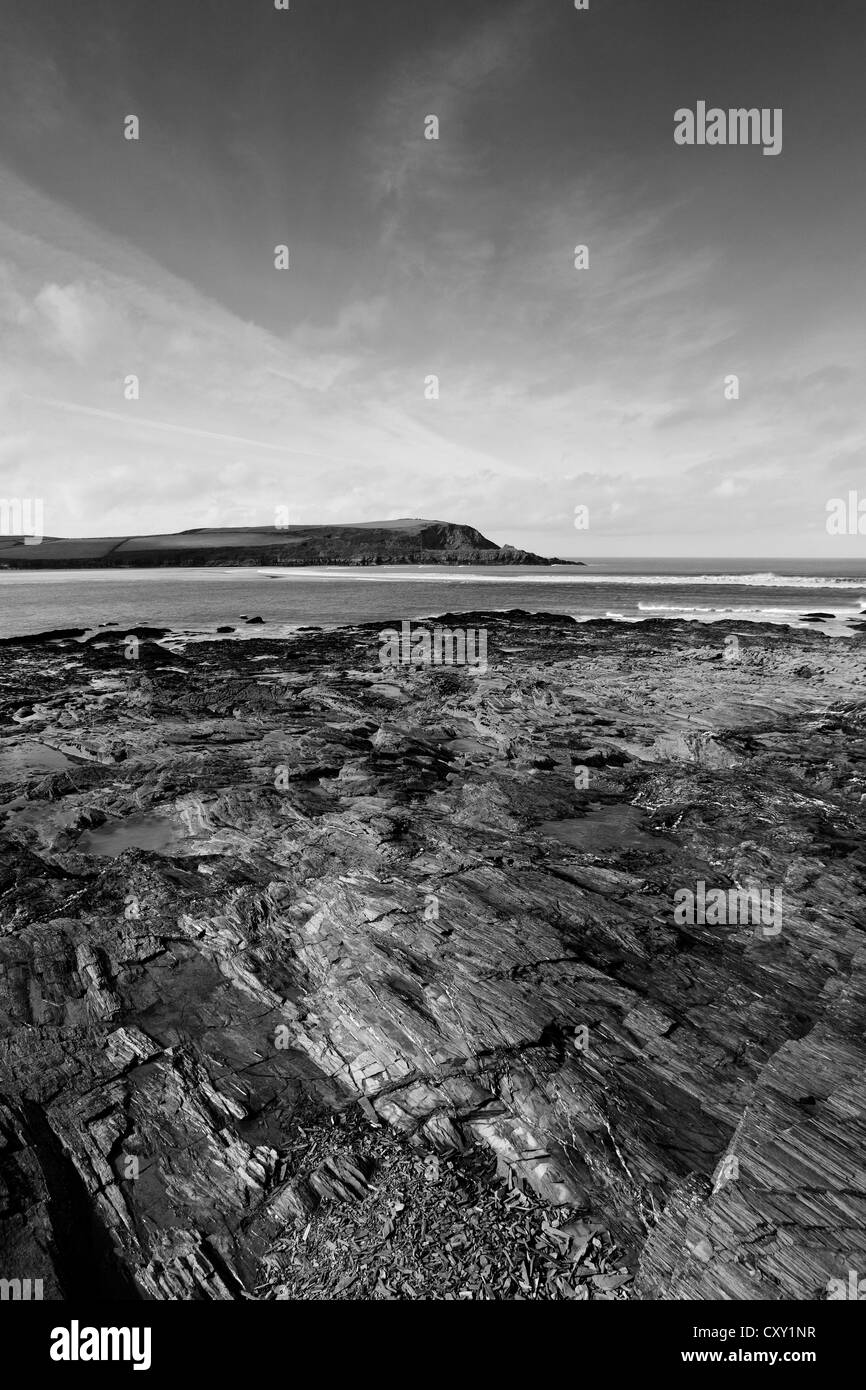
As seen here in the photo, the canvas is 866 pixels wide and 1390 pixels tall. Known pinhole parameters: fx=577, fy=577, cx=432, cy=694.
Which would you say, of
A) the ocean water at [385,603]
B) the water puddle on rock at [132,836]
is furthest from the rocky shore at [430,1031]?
the ocean water at [385,603]

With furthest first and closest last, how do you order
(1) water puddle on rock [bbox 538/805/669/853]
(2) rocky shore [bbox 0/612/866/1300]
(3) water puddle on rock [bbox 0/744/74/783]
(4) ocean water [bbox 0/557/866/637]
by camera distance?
(4) ocean water [bbox 0/557/866/637], (3) water puddle on rock [bbox 0/744/74/783], (1) water puddle on rock [bbox 538/805/669/853], (2) rocky shore [bbox 0/612/866/1300]

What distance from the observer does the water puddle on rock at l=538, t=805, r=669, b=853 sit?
12.7m

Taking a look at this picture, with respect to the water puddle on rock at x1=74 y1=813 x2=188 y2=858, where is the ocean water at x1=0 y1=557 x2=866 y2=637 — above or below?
above

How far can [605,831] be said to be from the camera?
13539 millimetres

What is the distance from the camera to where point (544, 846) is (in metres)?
12.3

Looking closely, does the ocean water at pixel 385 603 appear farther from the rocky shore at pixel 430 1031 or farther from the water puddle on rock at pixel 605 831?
the water puddle on rock at pixel 605 831

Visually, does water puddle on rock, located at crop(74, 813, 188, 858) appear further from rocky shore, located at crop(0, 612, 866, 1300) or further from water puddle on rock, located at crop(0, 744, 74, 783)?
water puddle on rock, located at crop(0, 744, 74, 783)

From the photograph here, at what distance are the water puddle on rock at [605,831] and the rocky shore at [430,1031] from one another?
0.11m

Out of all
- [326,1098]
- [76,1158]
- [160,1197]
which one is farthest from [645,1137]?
[76,1158]

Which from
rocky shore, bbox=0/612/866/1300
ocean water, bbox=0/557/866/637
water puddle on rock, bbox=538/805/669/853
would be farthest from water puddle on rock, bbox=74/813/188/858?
ocean water, bbox=0/557/866/637

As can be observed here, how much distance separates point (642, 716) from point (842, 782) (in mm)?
7679

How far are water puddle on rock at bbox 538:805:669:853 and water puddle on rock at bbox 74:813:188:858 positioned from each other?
8.54 metres
